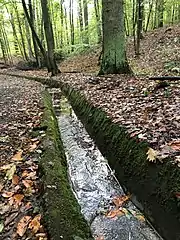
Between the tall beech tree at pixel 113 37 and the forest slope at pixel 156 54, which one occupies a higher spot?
the tall beech tree at pixel 113 37

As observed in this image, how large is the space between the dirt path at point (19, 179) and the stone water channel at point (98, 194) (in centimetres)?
66

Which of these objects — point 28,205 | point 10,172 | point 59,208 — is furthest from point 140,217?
point 10,172

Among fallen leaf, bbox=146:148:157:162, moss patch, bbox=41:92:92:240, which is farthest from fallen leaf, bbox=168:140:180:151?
moss patch, bbox=41:92:92:240

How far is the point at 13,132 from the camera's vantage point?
4.91 m

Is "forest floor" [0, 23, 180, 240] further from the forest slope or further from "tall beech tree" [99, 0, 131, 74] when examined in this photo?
the forest slope

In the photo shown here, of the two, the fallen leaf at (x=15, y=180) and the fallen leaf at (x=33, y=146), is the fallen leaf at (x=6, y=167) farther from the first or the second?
the fallen leaf at (x=33, y=146)

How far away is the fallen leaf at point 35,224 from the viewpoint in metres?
2.39

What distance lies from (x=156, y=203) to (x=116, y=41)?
6.96 meters

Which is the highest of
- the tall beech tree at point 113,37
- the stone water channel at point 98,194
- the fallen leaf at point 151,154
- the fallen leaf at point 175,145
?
the tall beech tree at point 113,37

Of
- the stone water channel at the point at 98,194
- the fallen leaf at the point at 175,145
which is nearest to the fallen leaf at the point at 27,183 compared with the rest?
the stone water channel at the point at 98,194

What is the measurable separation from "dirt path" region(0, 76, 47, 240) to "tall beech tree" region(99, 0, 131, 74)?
416 centimetres

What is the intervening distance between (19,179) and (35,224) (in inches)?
35.9

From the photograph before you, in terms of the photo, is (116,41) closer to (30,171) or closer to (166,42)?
A: (30,171)

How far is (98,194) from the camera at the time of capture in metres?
3.66
